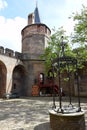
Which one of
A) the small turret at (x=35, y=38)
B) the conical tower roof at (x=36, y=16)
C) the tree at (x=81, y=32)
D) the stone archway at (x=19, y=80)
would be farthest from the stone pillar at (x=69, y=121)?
the conical tower roof at (x=36, y=16)

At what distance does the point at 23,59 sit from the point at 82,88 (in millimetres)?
8457

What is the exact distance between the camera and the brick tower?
20.3 metres

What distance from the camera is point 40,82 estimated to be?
2016 centimetres

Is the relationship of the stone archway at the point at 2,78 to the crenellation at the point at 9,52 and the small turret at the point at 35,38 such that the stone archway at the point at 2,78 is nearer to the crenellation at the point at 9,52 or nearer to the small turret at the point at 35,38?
the crenellation at the point at 9,52

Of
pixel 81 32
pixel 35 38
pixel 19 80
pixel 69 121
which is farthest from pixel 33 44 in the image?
pixel 69 121

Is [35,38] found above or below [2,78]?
above

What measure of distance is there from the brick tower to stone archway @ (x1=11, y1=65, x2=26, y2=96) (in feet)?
2.64

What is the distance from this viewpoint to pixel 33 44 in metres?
23.2

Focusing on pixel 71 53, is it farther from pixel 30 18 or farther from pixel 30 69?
pixel 30 18

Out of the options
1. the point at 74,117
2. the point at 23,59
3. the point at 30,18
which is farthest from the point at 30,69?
the point at 74,117

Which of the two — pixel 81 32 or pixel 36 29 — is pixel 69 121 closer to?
pixel 81 32

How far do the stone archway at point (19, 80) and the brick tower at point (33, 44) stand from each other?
81 centimetres

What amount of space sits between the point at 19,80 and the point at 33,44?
240 inches

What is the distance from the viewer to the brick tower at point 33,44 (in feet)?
66.6
